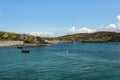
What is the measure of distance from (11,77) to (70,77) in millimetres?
17546

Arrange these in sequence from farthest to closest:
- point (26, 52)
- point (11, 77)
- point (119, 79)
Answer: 1. point (26, 52)
2. point (11, 77)
3. point (119, 79)

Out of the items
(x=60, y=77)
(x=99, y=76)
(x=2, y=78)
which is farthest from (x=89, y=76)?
(x=2, y=78)

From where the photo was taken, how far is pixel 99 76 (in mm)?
67375

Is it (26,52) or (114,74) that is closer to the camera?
(114,74)

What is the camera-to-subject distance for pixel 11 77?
67.2 m

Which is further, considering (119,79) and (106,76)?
(106,76)

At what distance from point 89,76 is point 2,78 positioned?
2551 centimetres

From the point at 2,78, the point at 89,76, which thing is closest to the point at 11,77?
the point at 2,78

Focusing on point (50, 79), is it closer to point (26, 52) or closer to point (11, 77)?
point (11, 77)

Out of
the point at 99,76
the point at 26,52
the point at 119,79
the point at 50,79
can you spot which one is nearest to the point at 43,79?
the point at 50,79

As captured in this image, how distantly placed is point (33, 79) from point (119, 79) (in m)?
24.1

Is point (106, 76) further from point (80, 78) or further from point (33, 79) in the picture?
point (33, 79)

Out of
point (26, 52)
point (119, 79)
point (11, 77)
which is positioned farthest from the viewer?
point (26, 52)

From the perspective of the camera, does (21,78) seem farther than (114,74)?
No
